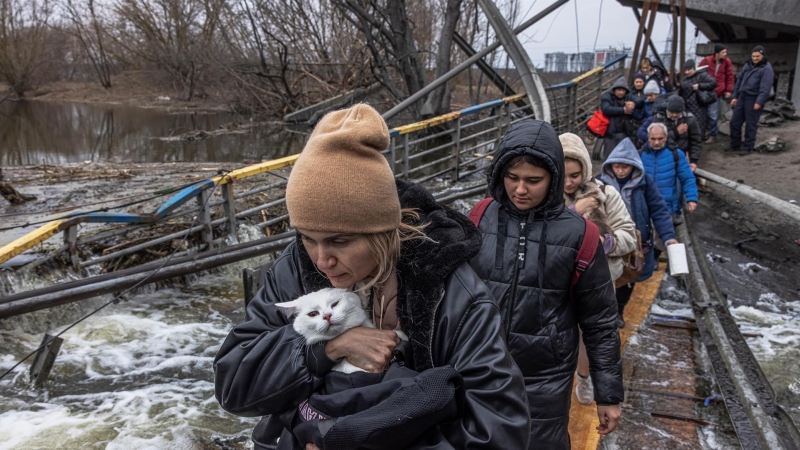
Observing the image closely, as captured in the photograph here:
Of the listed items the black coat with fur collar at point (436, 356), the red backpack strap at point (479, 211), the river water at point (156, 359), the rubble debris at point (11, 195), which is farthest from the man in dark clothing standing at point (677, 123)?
the rubble debris at point (11, 195)

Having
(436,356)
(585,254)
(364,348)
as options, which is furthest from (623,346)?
(364,348)

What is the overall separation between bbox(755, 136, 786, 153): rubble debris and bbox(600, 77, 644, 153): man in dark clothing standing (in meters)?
4.58

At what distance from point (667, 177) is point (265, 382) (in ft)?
17.2

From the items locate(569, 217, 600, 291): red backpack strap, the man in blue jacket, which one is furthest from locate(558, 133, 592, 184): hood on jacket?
the man in blue jacket

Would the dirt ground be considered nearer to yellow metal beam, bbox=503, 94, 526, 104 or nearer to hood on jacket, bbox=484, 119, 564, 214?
yellow metal beam, bbox=503, 94, 526, 104

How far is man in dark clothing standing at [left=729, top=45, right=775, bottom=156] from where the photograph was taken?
1016cm

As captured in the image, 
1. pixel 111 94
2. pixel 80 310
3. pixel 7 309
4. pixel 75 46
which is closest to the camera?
pixel 7 309

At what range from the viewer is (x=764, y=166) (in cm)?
1001

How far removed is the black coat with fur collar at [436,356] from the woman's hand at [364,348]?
Result: 37mm

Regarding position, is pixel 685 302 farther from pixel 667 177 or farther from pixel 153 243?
pixel 153 243

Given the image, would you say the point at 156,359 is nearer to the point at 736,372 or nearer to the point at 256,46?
the point at 736,372

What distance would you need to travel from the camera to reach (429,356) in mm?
1310

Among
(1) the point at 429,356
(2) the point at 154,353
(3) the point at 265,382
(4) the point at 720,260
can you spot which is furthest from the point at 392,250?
(4) the point at 720,260

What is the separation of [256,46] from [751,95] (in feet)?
56.8
